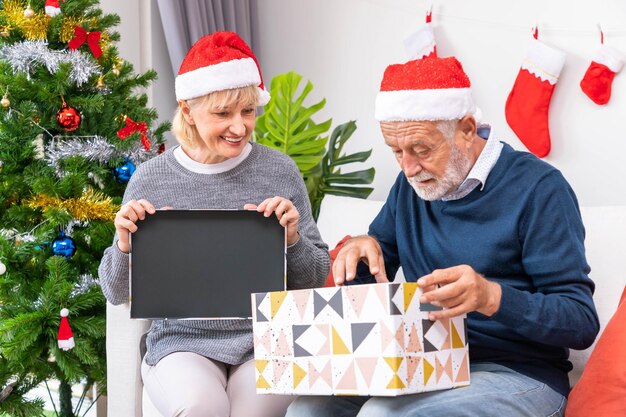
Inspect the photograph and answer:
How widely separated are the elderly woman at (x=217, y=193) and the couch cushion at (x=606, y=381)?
645 mm

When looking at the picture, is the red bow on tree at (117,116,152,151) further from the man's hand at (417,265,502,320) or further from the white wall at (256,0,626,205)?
the man's hand at (417,265,502,320)

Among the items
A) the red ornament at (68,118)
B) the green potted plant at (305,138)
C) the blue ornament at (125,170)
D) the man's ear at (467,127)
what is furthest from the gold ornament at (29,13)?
the man's ear at (467,127)

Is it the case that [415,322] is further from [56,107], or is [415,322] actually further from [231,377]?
[56,107]

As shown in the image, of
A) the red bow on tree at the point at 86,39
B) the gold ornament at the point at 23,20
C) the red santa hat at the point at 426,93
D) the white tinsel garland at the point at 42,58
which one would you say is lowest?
the red santa hat at the point at 426,93

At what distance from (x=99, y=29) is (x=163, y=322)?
3.84ft

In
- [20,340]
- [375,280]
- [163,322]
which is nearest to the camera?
[375,280]

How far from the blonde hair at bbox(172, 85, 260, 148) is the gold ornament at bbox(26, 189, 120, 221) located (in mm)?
648

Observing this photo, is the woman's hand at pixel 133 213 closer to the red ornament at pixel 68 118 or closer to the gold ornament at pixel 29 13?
the red ornament at pixel 68 118

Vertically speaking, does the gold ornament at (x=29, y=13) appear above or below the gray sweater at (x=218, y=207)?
above

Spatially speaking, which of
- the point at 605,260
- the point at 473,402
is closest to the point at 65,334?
the point at 473,402

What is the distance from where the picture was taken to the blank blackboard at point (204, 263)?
65.5 inches

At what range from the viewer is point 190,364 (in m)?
1.74

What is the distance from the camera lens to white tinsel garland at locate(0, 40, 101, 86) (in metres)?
2.42

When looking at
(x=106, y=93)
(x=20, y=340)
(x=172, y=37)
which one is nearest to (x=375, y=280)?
(x=20, y=340)
